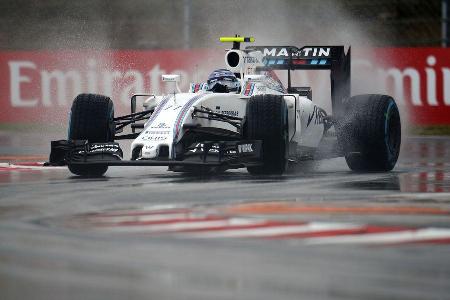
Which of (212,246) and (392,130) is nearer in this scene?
(212,246)

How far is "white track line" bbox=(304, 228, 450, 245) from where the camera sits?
8.26 metres

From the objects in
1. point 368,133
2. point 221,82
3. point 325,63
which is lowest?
point 368,133

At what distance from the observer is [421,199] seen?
448 inches

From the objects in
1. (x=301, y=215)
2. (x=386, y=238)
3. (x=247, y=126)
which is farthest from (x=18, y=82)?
(x=386, y=238)

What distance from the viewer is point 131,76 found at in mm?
26797

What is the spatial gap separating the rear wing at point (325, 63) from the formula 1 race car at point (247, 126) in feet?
0.04

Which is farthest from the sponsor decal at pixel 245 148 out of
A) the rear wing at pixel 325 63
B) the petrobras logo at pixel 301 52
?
the petrobras logo at pixel 301 52

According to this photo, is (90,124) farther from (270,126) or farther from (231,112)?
(270,126)

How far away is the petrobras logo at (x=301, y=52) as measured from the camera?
16141 mm

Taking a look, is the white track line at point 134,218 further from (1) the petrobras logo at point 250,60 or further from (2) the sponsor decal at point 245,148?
(1) the petrobras logo at point 250,60

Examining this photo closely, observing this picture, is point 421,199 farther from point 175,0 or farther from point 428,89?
point 175,0

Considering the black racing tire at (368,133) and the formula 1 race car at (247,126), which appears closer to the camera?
the formula 1 race car at (247,126)

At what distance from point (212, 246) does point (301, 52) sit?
8.57 metres

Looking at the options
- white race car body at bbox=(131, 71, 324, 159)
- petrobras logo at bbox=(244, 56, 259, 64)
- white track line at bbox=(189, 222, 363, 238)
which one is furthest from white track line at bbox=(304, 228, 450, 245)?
petrobras logo at bbox=(244, 56, 259, 64)
